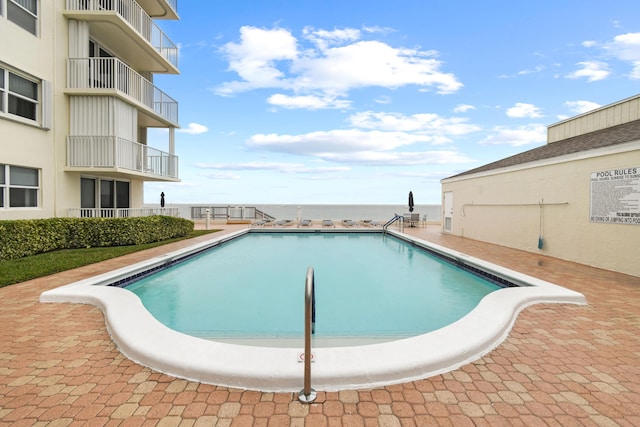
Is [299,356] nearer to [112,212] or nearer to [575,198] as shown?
[575,198]

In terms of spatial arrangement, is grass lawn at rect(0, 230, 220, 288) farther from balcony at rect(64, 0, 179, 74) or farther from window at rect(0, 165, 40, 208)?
balcony at rect(64, 0, 179, 74)

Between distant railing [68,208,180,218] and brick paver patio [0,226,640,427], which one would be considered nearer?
brick paver patio [0,226,640,427]

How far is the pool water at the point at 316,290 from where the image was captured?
5.05 m

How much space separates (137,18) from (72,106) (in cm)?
468

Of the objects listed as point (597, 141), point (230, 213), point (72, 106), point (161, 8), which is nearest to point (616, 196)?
point (597, 141)

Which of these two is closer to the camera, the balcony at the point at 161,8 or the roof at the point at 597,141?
the roof at the point at 597,141

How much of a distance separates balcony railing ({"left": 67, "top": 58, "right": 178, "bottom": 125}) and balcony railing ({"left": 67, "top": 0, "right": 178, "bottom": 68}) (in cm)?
158

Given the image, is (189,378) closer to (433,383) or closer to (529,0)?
(433,383)

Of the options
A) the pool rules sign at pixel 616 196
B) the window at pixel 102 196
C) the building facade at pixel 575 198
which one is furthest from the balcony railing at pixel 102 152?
the pool rules sign at pixel 616 196

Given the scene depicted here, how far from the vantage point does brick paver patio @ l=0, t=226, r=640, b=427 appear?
7.78 ft

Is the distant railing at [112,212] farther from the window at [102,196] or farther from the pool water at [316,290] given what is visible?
the pool water at [316,290]

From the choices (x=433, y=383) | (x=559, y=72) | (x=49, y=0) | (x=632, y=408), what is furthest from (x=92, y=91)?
(x=559, y=72)

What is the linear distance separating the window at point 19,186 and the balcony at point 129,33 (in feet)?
17.7

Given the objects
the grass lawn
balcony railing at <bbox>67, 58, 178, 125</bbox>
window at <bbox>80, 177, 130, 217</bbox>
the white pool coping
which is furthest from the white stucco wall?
window at <bbox>80, 177, 130, 217</bbox>
